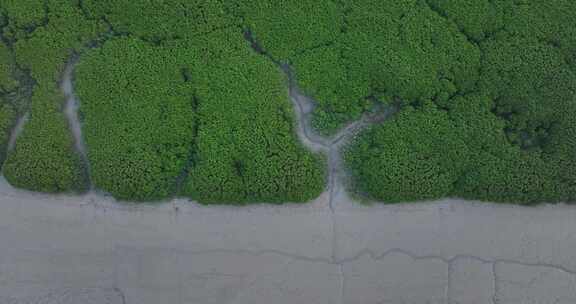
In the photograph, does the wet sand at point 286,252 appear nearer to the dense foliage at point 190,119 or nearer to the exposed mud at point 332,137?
the exposed mud at point 332,137

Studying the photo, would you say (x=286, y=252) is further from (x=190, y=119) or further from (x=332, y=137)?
(x=190, y=119)

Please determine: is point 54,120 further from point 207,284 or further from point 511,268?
point 511,268

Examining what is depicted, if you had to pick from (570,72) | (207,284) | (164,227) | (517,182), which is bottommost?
(207,284)

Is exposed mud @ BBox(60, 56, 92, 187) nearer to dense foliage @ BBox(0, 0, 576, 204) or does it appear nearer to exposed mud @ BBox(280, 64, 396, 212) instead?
dense foliage @ BBox(0, 0, 576, 204)

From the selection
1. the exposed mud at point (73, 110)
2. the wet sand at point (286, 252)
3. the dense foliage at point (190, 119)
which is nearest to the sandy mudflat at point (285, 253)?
the wet sand at point (286, 252)

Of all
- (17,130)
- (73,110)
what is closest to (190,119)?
(73,110)

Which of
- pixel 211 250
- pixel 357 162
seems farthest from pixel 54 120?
pixel 357 162
